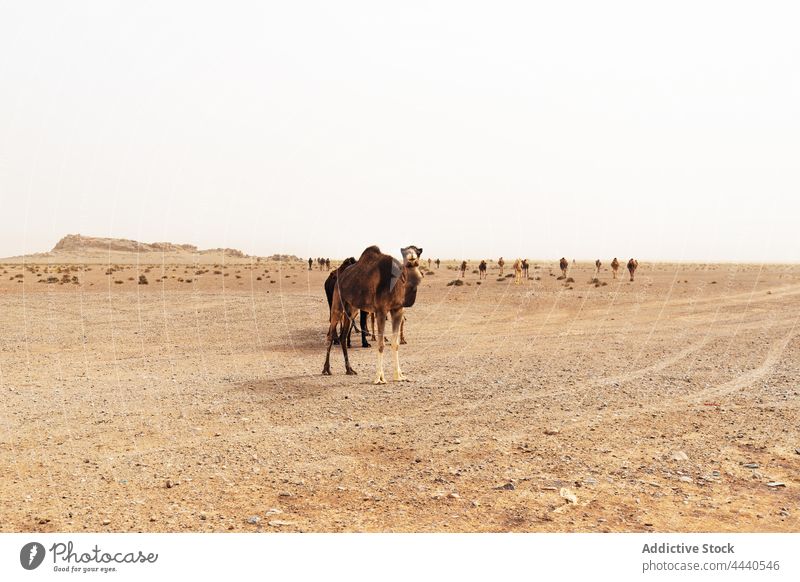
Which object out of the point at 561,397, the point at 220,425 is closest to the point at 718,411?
the point at 561,397

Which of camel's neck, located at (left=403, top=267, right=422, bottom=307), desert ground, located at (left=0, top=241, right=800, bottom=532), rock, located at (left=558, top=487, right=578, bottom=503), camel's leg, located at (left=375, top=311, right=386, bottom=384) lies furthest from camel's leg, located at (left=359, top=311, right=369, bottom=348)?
rock, located at (left=558, top=487, right=578, bottom=503)

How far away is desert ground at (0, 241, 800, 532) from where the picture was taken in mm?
6254

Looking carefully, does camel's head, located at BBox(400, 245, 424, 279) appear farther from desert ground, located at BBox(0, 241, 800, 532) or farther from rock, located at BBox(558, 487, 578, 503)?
rock, located at BBox(558, 487, 578, 503)

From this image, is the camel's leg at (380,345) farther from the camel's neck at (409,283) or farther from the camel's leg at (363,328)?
the camel's leg at (363,328)

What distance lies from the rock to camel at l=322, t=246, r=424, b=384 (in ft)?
20.7

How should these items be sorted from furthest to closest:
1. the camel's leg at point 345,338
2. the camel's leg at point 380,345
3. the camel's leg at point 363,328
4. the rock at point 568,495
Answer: the camel's leg at point 363,328, the camel's leg at point 345,338, the camel's leg at point 380,345, the rock at point 568,495

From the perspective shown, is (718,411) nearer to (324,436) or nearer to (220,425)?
(324,436)

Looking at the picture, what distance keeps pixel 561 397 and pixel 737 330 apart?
15.4 meters

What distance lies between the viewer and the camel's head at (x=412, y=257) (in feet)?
39.9

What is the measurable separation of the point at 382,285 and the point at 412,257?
1135mm

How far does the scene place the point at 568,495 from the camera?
22.0 feet

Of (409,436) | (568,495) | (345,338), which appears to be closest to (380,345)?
(345,338)

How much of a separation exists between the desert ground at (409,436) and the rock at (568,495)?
5cm

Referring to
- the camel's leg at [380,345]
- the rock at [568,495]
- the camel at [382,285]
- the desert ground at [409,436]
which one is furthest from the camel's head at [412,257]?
the rock at [568,495]
